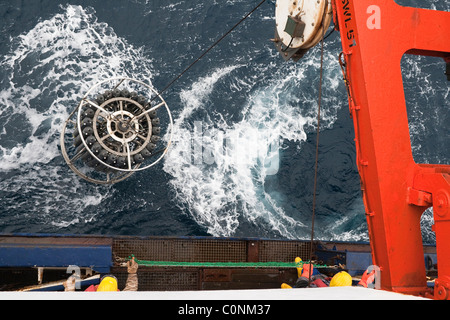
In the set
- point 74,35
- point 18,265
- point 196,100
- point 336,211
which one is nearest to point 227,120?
point 196,100

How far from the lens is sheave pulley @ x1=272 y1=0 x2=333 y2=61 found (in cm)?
805

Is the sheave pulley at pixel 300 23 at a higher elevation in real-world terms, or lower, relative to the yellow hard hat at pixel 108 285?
higher

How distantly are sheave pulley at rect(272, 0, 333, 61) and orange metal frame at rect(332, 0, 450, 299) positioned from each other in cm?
72

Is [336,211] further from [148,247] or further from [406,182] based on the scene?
[406,182]

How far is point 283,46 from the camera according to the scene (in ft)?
32.0

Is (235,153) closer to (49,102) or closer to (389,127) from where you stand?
(49,102)

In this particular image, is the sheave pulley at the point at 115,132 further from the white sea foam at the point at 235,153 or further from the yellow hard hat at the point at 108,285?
the yellow hard hat at the point at 108,285

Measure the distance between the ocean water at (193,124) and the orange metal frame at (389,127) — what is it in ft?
29.7

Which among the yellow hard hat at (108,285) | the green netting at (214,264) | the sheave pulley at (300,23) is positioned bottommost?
the green netting at (214,264)

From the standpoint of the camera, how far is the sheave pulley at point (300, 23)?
8.05 metres

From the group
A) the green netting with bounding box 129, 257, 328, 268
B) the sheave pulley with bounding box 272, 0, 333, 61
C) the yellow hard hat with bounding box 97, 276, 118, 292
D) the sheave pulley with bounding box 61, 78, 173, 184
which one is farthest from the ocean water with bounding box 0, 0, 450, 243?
the sheave pulley with bounding box 272, 0, 333, 61

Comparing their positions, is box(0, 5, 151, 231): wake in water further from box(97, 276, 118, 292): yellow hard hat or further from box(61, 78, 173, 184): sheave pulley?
box(97, 276, 118, 292): yellow hard hat

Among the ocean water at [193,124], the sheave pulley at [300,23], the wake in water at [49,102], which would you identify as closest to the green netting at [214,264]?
the ocean water at [193,124]

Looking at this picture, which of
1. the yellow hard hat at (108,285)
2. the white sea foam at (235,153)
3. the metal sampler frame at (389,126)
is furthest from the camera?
the white sea foam at (235,153)
